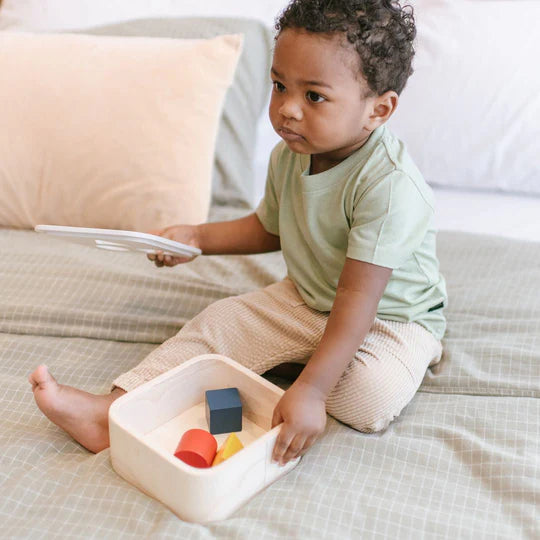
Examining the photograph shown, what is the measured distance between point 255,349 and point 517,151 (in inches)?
29.8

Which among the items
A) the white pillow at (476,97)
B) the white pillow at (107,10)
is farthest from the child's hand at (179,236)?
the white pillow at (107,10)

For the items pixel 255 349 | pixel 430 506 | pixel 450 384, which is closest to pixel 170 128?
pixel 255 349

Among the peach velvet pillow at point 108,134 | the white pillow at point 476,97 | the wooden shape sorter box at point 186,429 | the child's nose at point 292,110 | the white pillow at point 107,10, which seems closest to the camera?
the wooden shape sorter box at point 186,429

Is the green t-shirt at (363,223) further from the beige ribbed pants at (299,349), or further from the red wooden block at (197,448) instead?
the red wooden block at (197,448)

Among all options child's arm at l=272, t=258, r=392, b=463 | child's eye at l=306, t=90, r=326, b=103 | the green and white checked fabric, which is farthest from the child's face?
the green and white checked fabric

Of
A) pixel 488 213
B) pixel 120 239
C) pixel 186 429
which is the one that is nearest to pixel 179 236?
pixel 120 239

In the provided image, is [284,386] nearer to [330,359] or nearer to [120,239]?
[330,359]

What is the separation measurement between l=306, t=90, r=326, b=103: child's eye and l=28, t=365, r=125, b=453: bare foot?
463 millimetres

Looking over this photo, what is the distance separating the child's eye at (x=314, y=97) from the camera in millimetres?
838

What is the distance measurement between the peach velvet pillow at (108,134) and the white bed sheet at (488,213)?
0.28 metres

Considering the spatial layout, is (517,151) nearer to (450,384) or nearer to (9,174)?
(450,384)

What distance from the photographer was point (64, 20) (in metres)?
1.59

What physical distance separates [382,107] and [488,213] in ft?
2.10

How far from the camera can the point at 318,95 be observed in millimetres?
838
